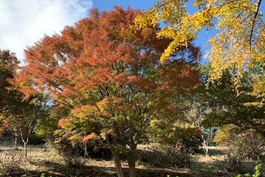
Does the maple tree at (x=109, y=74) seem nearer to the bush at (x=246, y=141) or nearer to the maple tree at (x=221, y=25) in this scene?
the maple tree at (x=221, y=25)

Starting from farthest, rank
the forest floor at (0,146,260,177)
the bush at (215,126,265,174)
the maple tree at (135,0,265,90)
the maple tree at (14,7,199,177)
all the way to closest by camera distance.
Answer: the bush at (215,126,265,174), the forest floor at (0,146,260,177), the maple tree at (14,7,199,177), the maple tree at (135,0,265,90)

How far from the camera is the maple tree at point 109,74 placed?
7.76 metres

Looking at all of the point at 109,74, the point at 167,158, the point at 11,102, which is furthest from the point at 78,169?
the point at 109,74

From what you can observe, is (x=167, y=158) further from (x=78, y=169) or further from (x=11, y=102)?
(x=11, y=102)

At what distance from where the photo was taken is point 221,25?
485cm

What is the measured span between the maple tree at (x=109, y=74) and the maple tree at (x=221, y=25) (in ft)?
9.40

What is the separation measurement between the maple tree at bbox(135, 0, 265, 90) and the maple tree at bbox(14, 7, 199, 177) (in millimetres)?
2866

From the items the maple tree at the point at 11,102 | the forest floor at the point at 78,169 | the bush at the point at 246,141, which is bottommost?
the forest floor at the point at 78,169

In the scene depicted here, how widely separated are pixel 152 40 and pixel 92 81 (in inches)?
92.6

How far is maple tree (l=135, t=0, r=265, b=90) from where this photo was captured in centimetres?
443

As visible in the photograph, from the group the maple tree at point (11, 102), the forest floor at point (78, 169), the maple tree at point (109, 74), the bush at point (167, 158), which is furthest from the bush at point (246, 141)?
the maple tree at point (11, 102)

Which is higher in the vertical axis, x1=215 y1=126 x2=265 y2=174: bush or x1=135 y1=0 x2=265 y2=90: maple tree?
x1=135 y1=0 x2=265 y2=90: maple tree

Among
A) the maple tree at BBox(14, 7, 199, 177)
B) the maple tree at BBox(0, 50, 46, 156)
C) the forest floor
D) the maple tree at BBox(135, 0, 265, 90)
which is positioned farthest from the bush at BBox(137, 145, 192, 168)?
the maple tree at BBox(135, 0, 265, 90)

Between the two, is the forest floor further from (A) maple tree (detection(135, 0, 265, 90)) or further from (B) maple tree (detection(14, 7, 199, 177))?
(A) maple tree (detection(135, 0, 265, 90))
